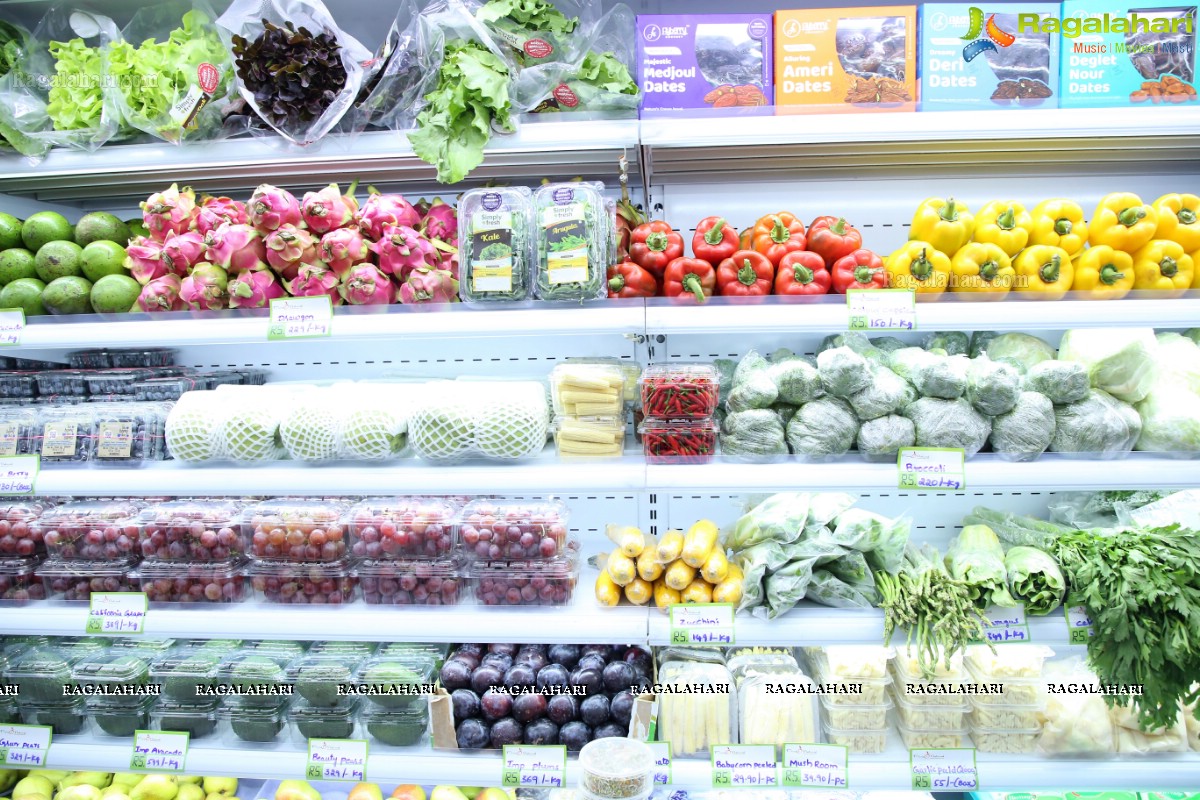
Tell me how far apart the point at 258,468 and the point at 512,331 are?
76 cm

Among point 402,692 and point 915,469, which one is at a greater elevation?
point 915,469

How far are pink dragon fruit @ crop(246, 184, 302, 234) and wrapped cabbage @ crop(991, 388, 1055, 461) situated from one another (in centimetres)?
186

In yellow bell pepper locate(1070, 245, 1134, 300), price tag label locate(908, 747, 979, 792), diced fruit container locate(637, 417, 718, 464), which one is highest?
yellow bell pepper locate(1070, 245, 1134, 300)

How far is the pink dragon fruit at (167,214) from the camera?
74.4 inches

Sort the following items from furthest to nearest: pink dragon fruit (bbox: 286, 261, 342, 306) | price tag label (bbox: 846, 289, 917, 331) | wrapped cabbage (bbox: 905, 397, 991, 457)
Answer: pink dragon fruit (bbox: 286, 261, 342, 306) < wrapped cabbage (bbox: 905, 397, 991, 457) < price tag label (bbox: 846, 289, 917, 331)

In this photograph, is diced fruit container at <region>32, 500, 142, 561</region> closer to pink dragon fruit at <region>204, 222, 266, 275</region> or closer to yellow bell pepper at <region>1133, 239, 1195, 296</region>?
pink dragon fruit at <region>204, 222, 266, 275</region>

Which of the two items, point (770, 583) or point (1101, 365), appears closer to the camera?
point (770, 583)

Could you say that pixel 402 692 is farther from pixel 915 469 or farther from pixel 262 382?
pixel 915 469

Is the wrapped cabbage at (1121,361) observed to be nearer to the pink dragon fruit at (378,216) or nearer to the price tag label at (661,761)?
the price tag label at (661,761)

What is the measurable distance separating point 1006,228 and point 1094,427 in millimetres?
532

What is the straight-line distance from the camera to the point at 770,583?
170cm

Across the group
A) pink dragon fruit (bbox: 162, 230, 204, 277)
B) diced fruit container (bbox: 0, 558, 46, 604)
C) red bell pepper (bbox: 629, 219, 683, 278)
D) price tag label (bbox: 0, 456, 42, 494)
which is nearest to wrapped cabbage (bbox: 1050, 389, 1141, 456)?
red bell pepper (bbox: 629, 219, 683, 278)

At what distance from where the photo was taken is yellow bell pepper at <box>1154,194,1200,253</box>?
175 centimetres

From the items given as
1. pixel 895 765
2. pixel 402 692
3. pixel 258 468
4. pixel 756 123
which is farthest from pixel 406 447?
pixel 895 765
